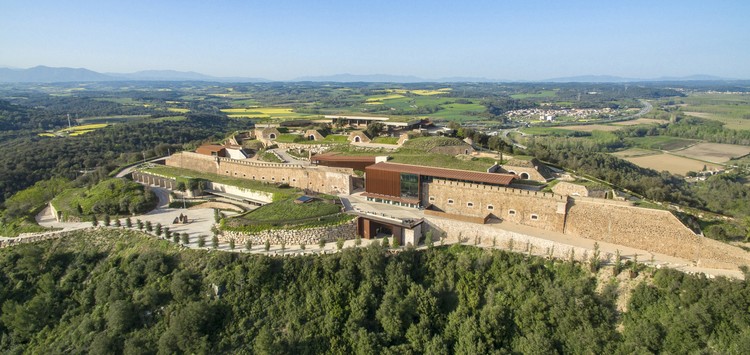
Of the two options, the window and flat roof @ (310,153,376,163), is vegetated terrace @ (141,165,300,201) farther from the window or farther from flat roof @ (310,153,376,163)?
the window

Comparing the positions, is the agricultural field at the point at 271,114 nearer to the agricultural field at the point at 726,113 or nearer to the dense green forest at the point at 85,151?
the dense green forest at the point at 85,151

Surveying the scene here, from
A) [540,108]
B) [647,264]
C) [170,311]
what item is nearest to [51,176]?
[170,311]

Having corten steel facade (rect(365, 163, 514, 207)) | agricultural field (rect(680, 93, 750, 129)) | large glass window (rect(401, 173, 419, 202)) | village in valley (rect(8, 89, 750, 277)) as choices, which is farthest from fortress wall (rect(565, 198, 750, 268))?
agricultural field (rect(680, 93, 750, 129))

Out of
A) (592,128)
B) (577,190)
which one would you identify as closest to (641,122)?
(592,128)

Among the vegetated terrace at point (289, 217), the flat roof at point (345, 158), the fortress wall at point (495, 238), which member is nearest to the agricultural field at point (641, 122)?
the flat roof at point (345, 158)

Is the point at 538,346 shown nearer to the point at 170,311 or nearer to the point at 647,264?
the point at 647,264

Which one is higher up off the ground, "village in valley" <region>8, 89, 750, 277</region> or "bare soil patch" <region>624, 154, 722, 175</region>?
"village in valley" <region>8, 89, 750, 277</region>

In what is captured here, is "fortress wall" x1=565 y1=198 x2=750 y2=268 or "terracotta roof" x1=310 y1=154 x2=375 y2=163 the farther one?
"terracotta roof" x1=310 y1=154 x2=375 y2=163
